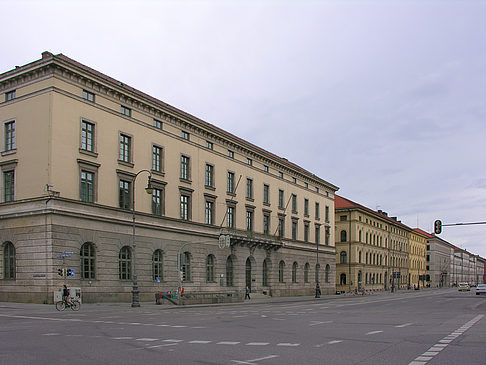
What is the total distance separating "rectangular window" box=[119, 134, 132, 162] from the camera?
148 feet

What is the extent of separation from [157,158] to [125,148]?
4200 millimetres

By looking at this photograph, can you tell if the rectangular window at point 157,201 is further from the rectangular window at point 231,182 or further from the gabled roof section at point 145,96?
the rectangular window at point 231,182

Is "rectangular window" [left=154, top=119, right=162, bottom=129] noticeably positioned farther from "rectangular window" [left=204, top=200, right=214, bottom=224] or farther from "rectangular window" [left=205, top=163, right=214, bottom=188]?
"rectangular window" [left=204, top=200, right=214, bottom=224]

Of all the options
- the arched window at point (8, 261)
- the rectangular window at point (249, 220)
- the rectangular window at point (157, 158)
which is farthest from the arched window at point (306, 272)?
the arched window at point (8, 261)

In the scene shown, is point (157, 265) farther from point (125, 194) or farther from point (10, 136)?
point (10, 136)

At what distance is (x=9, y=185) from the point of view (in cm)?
4031

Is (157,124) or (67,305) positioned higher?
(157,124)

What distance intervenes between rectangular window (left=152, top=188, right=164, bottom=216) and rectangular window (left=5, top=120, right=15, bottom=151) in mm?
12401

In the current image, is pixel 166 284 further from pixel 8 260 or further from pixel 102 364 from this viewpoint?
pixel 102 364

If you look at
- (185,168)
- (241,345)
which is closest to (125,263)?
(185,168)

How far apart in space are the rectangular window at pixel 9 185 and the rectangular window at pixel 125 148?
8.53m

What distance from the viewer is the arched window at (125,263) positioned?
43406mm

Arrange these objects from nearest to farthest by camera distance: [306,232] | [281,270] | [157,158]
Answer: [157,158] → [281,270] → [306,232]

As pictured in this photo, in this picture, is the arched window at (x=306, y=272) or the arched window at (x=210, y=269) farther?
the arched window at (x=306, y=272)
